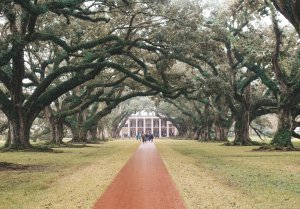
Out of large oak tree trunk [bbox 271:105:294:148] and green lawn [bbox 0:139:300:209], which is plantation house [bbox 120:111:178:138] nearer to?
large oak tree trunk [bbox 271:105:294:148]

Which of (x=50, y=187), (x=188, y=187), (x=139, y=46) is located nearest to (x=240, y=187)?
(x=188, y=187)

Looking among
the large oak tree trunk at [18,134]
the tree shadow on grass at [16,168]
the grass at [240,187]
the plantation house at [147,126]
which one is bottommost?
the grass at [240,187]

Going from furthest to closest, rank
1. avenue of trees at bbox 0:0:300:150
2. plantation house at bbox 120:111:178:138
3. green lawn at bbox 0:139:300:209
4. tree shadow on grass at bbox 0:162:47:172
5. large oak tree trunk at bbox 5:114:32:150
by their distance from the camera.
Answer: plantation house at bbox 120:111:178:138
large oak tree trunk at bbox 5:114:32:150
avenue of trees at bbox 0:0:300:150
tree shadow on grass at bbox 0:162:47:172
green lawn at bbox 0:139:300:209

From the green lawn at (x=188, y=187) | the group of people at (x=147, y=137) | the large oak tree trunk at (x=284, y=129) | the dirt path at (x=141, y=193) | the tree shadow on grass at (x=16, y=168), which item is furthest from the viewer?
the group of people at (x=147, y=137)

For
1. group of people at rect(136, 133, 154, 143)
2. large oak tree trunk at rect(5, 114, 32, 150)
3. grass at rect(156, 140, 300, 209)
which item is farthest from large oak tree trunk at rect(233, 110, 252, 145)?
grass at rect(156, 140, 300, 209)

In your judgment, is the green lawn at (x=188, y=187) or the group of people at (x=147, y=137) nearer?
the green lawn at (x=188, y=187)

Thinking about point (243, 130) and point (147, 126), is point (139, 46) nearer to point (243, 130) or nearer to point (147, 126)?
point (243, 130)

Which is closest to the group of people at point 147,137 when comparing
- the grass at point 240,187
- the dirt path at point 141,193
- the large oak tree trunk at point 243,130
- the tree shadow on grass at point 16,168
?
the large oak tree trunk at point 243,130

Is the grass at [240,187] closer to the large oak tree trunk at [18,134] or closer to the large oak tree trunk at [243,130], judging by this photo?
the large oak tree trunk at [18,134]

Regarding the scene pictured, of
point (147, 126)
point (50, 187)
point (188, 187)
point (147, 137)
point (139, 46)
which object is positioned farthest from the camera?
point (147, 126)

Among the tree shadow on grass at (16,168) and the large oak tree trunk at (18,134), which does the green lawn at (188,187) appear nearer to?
the tree shadow on grass at (16,168)

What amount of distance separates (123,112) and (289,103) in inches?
2427

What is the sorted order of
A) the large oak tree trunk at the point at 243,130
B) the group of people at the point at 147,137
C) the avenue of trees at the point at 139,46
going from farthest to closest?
the group of people at the point at 147,137, the large oak tree trunk at the point at 243,130, the avenue of trees at the point at 139,46

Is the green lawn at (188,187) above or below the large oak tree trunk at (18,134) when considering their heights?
below
